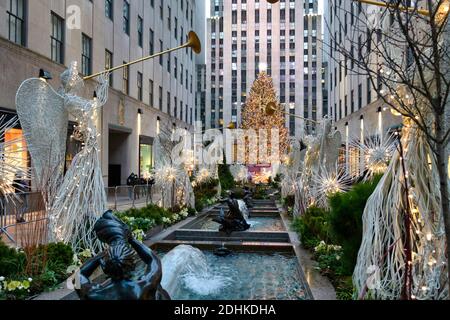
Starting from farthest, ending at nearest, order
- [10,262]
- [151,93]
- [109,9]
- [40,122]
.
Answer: [151,93] → [109,9] → [40,122] → [10,262]

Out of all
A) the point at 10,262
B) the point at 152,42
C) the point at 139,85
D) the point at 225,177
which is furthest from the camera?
the point at 152,42

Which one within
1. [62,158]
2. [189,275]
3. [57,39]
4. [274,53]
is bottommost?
[189,275]

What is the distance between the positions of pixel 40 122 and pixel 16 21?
401 inches

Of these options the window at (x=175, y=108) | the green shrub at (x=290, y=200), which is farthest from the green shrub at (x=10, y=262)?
the window at (x=175, y=108)

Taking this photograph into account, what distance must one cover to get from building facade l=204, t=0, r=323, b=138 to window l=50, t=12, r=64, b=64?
6696cm

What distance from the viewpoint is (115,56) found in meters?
25.2

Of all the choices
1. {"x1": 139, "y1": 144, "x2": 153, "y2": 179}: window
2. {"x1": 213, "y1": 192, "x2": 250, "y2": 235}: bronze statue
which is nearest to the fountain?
{"x1": 213, "y1": 192, "x2": 250, "y2": 235}: bronze statue

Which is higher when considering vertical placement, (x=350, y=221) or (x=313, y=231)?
(x=350, y=221)

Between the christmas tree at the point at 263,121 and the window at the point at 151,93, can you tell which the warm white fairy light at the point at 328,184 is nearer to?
the window at the point at 151,93

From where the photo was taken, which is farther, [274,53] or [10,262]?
[274,53]

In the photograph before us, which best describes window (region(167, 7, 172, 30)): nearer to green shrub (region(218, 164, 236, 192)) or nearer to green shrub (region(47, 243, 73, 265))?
green shrub (region(218, 164, 236, 192))

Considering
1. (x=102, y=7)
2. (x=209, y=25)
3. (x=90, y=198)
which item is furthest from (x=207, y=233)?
(x=209, y=25)

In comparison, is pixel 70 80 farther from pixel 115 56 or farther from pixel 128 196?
pixel 115 56

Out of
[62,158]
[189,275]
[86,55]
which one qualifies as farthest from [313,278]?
[86,55]
